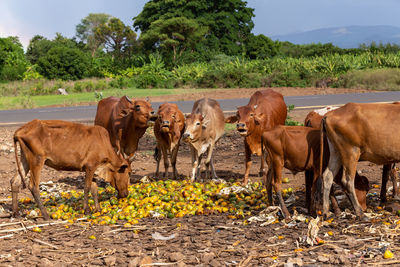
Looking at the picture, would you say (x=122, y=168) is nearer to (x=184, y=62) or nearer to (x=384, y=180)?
(x=384, y=180)

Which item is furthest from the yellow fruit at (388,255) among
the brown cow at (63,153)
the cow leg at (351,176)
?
the brown cow at (63,153)

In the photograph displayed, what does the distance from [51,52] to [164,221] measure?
31.6 m

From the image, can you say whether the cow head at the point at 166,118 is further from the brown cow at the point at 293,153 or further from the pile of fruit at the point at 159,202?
the brown cow at the point at 293,153

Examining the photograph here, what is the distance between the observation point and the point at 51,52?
36.8m

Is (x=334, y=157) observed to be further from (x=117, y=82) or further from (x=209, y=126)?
(x=117, y=82)

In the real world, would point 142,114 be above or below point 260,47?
below

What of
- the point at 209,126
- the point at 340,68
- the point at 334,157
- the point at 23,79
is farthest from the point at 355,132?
the point at 23,79

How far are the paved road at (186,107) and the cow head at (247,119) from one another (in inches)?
398

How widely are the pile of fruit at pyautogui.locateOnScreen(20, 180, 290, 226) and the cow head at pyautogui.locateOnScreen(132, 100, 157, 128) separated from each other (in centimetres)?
112

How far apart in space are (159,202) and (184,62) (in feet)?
108

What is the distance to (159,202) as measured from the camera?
816cm

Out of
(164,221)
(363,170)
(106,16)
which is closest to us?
(164,221)

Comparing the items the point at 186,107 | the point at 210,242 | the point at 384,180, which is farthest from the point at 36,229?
the point at 186,107

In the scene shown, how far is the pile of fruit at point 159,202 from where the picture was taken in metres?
7.71
